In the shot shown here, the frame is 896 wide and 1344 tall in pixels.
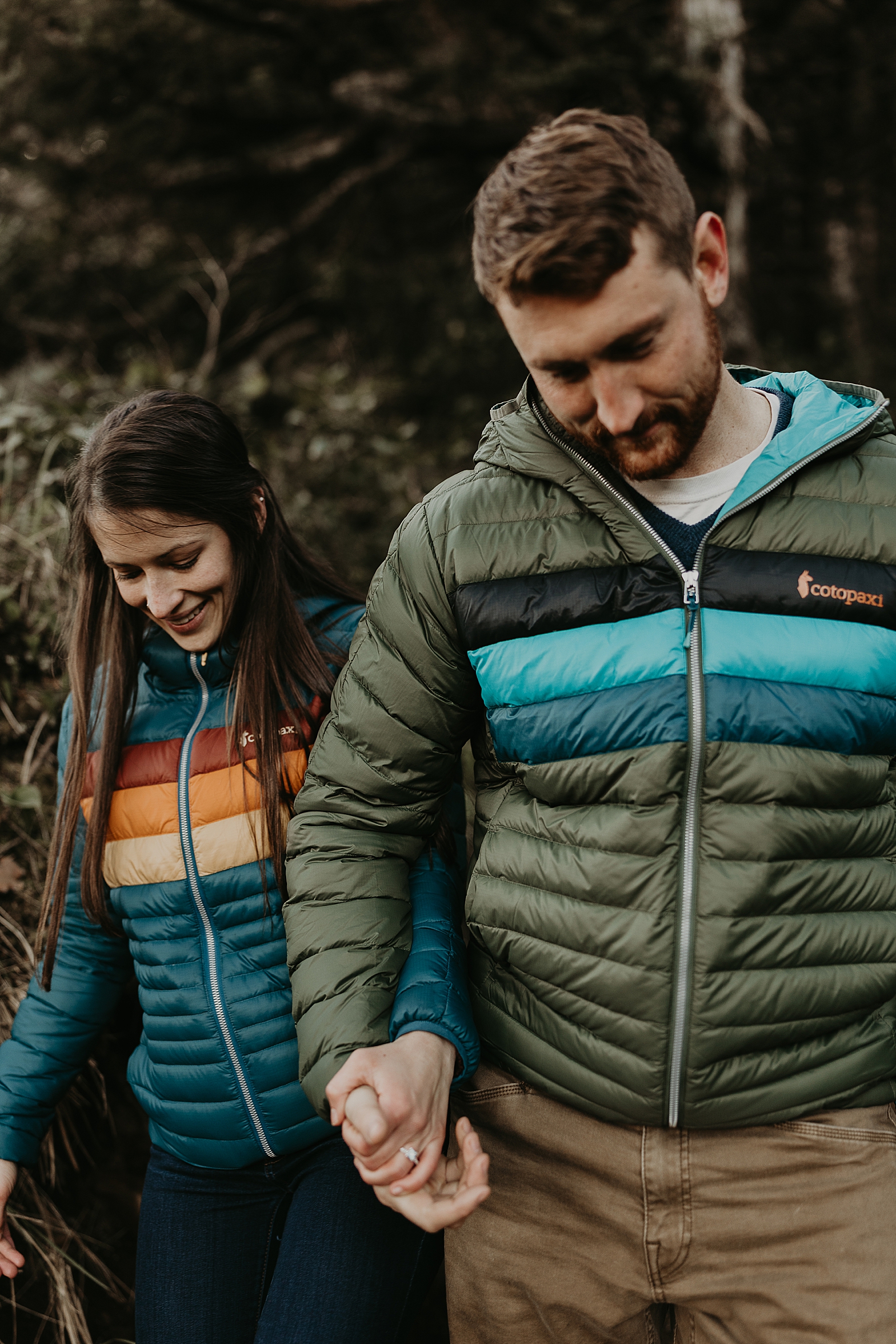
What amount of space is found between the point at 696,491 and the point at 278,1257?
1759 mm

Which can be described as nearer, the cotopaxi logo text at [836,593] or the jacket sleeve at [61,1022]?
the cotopaxi logo text at [836,593]

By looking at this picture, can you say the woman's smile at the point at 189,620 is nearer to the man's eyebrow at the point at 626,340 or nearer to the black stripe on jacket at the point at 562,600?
the black stripe on jacket at the point at 562,600

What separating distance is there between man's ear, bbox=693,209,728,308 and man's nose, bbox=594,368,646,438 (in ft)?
0.73

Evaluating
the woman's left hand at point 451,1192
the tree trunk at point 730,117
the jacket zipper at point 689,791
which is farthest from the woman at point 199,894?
the tree trunk at point 730,117

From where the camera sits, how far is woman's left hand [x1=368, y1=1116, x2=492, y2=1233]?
1460 millimetres

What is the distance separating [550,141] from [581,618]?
760 millimetres

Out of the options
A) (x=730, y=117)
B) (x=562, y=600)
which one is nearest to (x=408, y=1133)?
(x=562, y=600)

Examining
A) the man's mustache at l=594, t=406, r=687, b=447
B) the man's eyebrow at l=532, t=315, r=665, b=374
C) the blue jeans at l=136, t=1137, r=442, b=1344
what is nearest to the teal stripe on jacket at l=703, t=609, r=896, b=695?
the man's mustache at l=594, t=406, r=687, b=447

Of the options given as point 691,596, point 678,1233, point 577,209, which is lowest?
point 678,1233

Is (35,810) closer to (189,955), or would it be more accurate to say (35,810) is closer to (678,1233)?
(189,955)

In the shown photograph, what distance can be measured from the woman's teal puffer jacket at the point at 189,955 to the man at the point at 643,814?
0.80ft

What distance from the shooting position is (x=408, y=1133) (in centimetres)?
150

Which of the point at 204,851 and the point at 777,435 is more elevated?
the point at 777,435

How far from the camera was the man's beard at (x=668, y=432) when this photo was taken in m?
1.59
